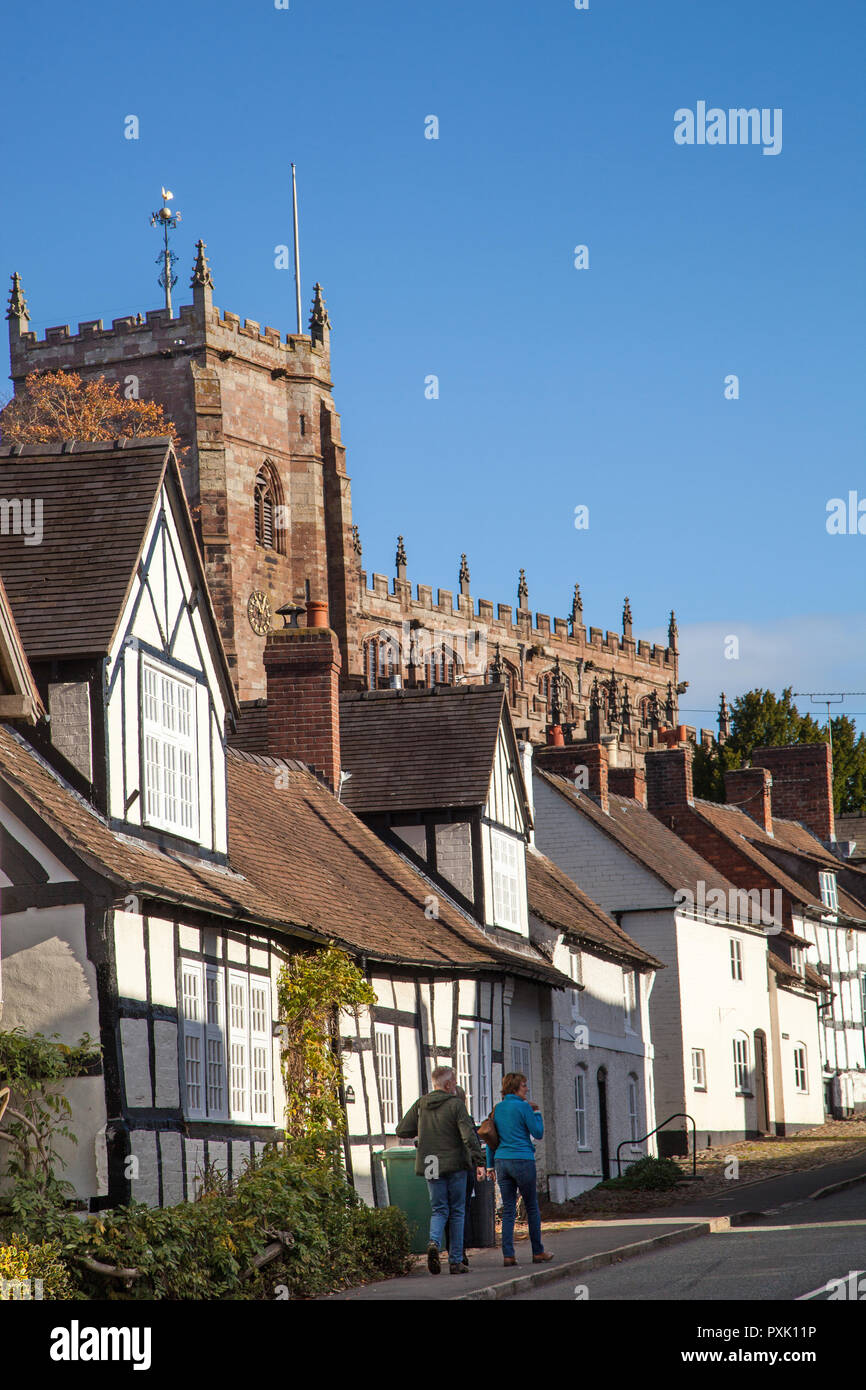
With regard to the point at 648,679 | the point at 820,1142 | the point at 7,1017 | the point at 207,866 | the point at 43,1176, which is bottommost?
the point at 820,1142

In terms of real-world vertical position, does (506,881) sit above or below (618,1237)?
above

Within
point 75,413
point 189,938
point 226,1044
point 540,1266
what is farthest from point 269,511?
point 540,1266

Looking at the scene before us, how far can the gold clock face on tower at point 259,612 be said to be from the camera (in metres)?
64.8

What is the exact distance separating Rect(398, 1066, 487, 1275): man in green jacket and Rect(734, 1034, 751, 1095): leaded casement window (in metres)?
26.6

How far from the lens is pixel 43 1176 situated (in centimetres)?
1418

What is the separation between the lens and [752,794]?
51969 mm

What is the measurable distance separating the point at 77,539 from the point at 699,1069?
82.7 ft

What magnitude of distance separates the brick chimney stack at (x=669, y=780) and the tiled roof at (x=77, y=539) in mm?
29305

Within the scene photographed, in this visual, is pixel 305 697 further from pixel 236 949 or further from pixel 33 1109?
pixel 33 1109

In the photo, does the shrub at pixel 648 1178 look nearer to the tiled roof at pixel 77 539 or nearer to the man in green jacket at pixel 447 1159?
the man in green jacket at pixel 447 1159

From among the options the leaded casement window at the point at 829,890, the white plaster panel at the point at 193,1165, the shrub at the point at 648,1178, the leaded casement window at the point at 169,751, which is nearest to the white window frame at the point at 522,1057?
the shrub at the point at 648,1178

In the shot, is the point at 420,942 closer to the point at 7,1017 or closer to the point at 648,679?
the point at 7,1017
